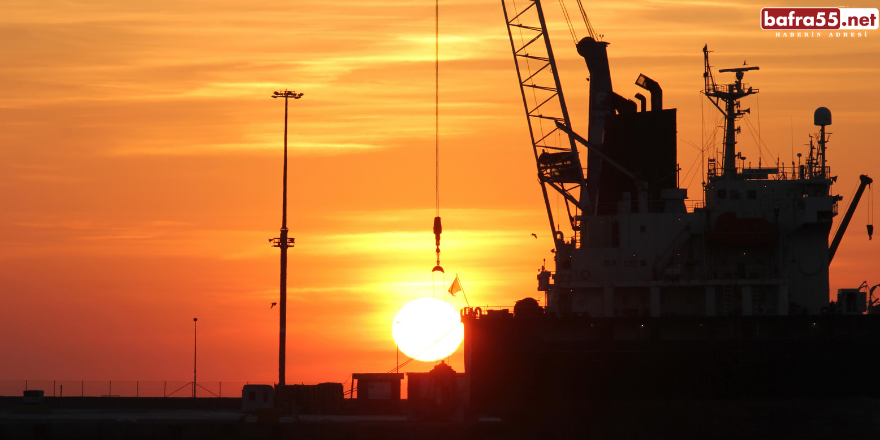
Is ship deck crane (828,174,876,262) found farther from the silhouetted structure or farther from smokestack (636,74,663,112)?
the silhouetted structure

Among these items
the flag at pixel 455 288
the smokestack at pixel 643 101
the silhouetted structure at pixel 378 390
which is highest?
the smokestack at pixel 643 101

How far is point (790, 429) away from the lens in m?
71.0

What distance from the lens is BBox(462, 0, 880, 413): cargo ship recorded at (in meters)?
71.4

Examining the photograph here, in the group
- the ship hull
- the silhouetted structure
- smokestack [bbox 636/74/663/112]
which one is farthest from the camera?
smokestack [bbox 636/74/663/112]

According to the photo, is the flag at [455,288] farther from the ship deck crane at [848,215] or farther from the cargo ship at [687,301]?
the ship deck crane at [848,215]

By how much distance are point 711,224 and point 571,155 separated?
15.2m

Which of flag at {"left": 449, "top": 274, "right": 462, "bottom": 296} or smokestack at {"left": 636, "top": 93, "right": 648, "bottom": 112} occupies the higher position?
smokestack at {"left": 636, "top": 93, "right": 648, "bottom": 112}

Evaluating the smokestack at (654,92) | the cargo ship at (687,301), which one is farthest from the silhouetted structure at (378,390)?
the smokestack at (654,92)

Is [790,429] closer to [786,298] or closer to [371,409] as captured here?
[786,298]

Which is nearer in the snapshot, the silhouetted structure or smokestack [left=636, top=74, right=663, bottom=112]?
the silhouetted structure

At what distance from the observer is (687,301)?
76500mm

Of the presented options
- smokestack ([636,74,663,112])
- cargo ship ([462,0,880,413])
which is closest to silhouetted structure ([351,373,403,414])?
cargo ship ([462,0,880,413])

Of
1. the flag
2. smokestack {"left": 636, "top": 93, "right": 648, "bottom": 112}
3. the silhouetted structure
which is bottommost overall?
the silhouetted structure

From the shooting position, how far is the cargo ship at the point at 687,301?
71438 millimetres
